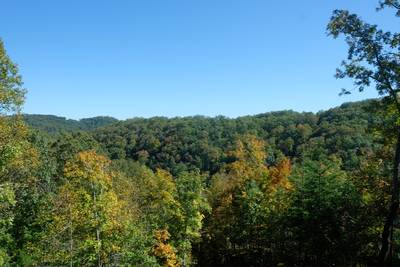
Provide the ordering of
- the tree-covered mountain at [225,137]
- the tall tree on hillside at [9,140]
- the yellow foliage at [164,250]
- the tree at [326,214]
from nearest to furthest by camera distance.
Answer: the tall tree on hillside at [9,140], the tree at [326,214], the yellow foliage at [164,250], the tree-covered mountain at [225,137]

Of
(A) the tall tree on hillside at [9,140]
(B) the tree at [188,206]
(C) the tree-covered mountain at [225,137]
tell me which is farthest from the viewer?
(C) the tree-covered mountain at [225,137]

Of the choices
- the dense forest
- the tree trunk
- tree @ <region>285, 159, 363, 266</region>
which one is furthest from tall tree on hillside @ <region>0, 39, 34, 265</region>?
tree @ <region>285, 159, 363, 266</region>

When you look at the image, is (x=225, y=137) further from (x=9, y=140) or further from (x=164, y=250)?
(x=9, y=140)

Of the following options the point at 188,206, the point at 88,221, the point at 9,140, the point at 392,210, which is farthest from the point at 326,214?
the point at 9,140

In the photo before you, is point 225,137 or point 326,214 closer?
point 326,214

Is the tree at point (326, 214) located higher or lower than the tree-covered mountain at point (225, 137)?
lower

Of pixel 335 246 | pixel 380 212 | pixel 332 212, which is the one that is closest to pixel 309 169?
pixel 332 212

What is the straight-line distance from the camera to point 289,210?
31781 mm

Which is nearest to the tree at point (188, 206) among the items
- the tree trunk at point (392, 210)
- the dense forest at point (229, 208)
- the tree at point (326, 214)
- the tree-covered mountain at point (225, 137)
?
the dense forest at point (229, 208)

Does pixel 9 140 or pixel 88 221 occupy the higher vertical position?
pixel 9 140

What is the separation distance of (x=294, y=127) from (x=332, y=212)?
92201 millimetres

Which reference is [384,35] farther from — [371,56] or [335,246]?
[335,246]

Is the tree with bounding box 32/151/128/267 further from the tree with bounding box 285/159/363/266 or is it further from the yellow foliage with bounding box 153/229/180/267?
the tree with bounding box 285/159/363/266

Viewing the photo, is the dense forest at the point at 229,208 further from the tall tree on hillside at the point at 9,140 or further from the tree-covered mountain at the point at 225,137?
the tree-covered mountain at the point at 225,137
